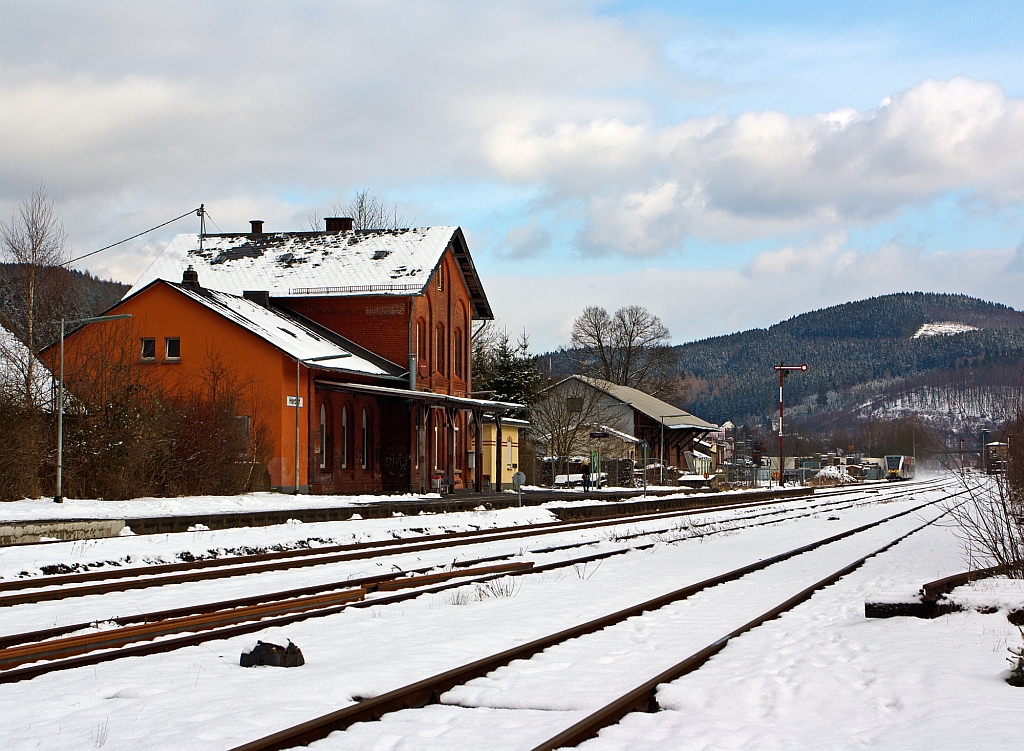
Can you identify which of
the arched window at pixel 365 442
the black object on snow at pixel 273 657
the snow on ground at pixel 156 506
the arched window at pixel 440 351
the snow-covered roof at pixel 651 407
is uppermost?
the arched window at pixel 440 351

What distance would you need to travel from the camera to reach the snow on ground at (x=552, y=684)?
19.5 feet

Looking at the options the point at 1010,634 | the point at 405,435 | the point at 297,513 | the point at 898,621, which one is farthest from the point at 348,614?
the point at 405,435

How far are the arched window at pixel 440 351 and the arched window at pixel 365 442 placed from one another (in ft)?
20.9

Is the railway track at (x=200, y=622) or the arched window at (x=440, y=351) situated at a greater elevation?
the arched window at (x=440, y=351)

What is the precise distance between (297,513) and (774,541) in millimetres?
9987

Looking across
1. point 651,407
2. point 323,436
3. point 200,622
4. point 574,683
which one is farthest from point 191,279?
point 651,407

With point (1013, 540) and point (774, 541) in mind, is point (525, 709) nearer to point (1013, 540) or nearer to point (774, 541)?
point (1013, 540)

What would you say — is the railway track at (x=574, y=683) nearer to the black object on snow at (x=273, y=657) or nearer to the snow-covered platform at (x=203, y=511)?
the black object on snow at (x=273, y=657)

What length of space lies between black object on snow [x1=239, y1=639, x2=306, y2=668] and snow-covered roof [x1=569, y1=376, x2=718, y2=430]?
5875cm

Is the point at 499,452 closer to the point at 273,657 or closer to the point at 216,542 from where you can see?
the point at 216,542

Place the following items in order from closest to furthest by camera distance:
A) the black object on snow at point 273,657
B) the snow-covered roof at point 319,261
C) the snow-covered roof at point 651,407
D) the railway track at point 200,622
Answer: the black object on snow at point 273,657, the railway track at point 200,622, the snow-covered roof at point 319,261, the snow-covered roof at point 651,407

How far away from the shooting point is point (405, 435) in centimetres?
3850

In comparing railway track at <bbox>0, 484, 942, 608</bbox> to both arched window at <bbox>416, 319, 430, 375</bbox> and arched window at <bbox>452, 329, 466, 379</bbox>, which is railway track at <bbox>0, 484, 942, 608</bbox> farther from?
arched window at <bbox>452, 329, 466, 379</bbox>

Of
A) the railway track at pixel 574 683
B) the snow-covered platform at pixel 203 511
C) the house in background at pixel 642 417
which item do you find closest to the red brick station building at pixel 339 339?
the snow-covered platform at pixel 203 511
